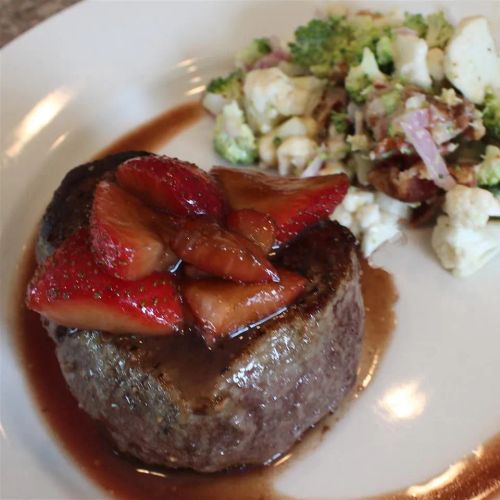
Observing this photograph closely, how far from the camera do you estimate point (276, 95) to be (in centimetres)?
350

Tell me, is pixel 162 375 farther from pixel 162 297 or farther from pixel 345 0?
pixel 345 0

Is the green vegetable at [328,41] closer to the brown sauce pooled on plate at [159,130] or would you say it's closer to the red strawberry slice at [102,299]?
the brown sauce pooled on plate at [159,130]

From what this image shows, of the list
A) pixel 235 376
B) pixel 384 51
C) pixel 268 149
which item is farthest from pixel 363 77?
pixel 235 376

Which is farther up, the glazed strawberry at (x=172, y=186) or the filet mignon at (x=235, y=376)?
the glazed strawberry at (x=172, y=186)

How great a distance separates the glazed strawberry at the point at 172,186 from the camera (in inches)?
98.3

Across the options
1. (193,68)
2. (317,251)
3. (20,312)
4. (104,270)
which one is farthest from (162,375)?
(193,68)

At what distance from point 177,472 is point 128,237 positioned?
1036 mm

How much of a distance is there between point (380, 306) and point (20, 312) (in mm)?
1857

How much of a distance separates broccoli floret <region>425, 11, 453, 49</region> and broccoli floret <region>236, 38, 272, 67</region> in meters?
1.00

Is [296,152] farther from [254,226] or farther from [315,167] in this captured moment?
[254,226]

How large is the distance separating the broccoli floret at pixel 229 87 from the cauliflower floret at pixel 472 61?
1.25m

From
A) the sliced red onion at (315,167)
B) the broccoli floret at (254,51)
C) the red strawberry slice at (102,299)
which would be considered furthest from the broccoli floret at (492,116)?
the red strawberry slice at (102,299)

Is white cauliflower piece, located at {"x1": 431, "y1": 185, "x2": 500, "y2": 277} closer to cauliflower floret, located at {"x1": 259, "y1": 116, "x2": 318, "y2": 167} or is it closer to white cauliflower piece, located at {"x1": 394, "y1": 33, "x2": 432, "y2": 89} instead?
white cauliflower piece, located at {"x1": 394, "y1": 33, "x2": 432, "y2": 89}

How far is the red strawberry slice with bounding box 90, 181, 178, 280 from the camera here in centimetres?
226
